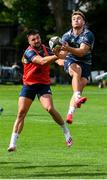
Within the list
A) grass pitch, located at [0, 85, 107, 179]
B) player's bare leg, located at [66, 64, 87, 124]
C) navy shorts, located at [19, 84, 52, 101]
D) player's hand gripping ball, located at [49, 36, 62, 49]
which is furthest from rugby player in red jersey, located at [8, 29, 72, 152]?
player's hand gripping ball, located at [49, 36, 62, 49]

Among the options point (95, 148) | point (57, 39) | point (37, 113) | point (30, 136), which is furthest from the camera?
point (37, 113)

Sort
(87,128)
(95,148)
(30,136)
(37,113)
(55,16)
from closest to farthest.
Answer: (95,148) < (30,136) < (87,128) < (37,113) < (55,16)

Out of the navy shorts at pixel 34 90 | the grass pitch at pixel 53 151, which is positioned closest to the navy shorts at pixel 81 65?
the navy shorts at pixel 34 90

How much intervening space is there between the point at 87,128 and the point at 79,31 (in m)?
8.14

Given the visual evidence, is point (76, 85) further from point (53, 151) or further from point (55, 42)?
point (53, 151)

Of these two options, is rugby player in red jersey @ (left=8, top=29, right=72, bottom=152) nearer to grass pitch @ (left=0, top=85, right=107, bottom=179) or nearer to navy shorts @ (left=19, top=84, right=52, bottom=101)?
navy shorts @ (left=19, top=84, right=52, bottom=101)

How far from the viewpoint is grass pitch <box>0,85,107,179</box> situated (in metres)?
13.1

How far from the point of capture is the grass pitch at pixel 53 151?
13.1m

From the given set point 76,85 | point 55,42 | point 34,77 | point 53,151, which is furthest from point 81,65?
point 53,151

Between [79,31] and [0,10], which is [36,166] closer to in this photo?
[79,31]

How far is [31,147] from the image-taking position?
685 inches

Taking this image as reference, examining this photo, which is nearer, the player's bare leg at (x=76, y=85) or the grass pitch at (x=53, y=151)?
the grass pitch at (x=53, y=151)

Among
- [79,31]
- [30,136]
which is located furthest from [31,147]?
[79,31]

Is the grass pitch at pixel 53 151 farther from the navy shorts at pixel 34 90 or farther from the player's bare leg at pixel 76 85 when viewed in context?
the navy shorts at pixel 34 90
